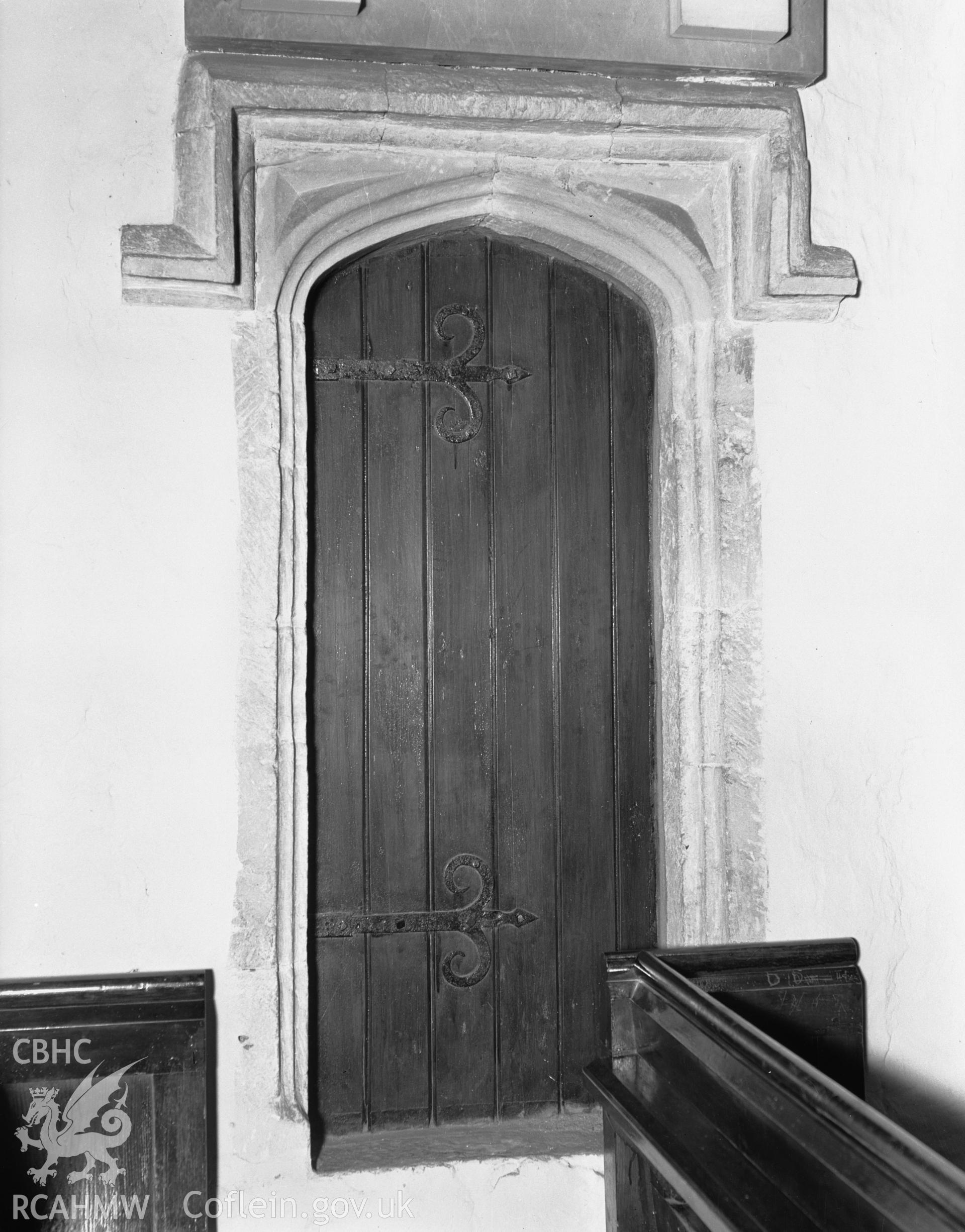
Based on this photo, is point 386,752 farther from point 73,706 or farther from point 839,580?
point 839,580

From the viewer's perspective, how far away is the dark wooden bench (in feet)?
3.90

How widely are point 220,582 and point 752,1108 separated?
1.32 meters

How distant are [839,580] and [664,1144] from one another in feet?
4.07

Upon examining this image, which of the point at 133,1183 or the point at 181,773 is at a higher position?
the point at 181,773

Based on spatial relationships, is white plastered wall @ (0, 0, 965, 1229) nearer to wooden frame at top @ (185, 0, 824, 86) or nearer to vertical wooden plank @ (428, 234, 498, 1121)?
wooden frame at top @ (185, 0, 824, 86)

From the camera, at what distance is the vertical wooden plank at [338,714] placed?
2.29 m

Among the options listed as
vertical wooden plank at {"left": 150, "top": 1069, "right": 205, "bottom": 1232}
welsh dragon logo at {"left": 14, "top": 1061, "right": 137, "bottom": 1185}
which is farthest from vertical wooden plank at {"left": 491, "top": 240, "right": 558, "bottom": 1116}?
welsh dragon logo at {"left": 14, "top": 1061, "right": 137, "bottom": 1185}

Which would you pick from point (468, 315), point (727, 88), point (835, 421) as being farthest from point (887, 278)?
point (468, 315)

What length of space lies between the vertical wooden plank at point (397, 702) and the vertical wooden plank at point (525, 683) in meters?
0.17

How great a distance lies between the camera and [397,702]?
2.33m

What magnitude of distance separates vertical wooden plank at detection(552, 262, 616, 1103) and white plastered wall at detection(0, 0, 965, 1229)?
35 centimetres

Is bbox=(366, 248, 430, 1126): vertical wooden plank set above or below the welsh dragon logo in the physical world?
above

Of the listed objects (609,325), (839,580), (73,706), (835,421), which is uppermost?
(609,325)

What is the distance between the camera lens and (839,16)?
2.30m
